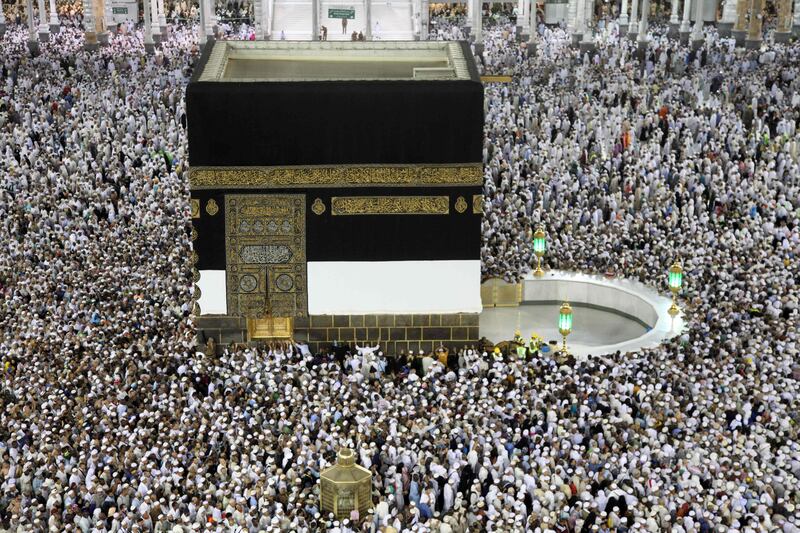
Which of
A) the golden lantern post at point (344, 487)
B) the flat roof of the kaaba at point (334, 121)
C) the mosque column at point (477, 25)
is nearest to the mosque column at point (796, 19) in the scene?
the mosque column at point (477, 25)

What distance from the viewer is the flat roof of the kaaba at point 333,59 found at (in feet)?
51.6

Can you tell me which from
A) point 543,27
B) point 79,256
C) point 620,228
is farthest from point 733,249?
point 543,27

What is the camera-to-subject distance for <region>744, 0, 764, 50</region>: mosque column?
32.8m

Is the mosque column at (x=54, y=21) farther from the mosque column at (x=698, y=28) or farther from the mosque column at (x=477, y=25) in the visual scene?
the mosque column at (x=698, y=28)

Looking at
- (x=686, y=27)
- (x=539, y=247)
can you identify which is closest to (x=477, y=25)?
(x=686, y=27)

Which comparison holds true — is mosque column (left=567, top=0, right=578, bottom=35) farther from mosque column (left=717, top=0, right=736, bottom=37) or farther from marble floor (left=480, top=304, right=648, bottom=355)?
marble floor (left=480, top=304, right=648, bottom=355)

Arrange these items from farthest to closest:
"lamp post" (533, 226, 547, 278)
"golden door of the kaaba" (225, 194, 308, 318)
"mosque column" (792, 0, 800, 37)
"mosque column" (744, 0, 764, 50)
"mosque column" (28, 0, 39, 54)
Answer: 1. "mosque column" (792, 0, 800, 37)
2. "mosque column" (744, 0, 764, 50)
3. "mosque column" (28, 0, 39, 54)
4. "lamp post" (533, 226, 547, 278)
5. "golden door of the kaaba" (225, 194, 308, 318)

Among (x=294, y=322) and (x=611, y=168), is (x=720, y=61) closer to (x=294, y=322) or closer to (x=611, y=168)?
(x=611, y=168)

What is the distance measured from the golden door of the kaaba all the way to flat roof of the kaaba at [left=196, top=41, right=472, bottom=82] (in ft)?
5.64

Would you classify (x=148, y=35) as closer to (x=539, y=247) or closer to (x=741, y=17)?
(x=741, y=17)

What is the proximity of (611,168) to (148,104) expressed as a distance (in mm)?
9244

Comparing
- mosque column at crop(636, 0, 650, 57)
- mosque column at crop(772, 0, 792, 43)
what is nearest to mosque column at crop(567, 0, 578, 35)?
mosque column at crop(636, 0, 650, 57)

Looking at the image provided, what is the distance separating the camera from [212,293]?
15.0 m

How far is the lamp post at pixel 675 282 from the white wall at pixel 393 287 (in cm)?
265
